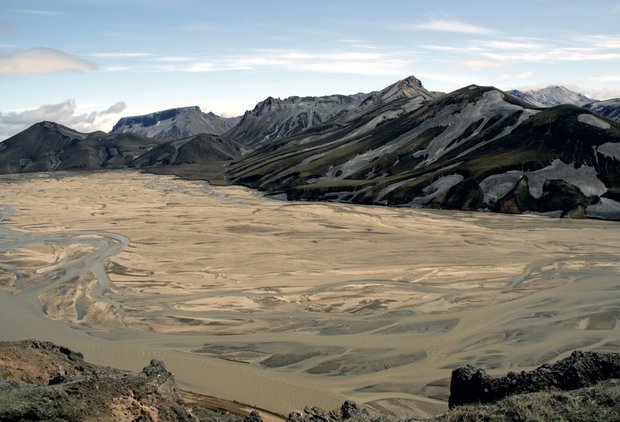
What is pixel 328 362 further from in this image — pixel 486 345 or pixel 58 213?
pixel 58 213

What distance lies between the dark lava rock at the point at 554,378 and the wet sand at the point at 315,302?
21.0 feet

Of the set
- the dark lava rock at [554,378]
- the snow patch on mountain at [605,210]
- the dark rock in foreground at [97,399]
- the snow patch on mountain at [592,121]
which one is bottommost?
the dark rock in foreground at [97,399]

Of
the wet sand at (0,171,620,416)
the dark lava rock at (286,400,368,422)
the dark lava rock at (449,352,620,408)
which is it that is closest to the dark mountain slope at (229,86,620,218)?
the wet sand at (0,171,620,416)

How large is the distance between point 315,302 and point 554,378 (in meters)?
28.6

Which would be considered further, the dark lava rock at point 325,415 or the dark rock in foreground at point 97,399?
the dark lava rock at point 325,415

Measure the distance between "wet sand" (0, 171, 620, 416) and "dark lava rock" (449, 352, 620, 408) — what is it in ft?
21.0

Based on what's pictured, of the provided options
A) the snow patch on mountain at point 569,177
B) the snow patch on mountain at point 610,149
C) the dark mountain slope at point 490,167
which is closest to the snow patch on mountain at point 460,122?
the dark mountain slope at point 490,167

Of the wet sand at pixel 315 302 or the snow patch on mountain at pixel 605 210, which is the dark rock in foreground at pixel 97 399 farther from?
the snow patch on mountain at pixel 605 210

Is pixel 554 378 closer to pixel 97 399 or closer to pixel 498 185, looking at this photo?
pixel 97 399

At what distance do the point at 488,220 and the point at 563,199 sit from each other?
23.6 meters

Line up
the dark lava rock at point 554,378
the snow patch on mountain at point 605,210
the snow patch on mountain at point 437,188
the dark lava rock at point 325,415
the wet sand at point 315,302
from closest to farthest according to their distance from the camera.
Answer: the dark lava rock at point 325,415 → the dark lava rock at point 554,378 → the wet sand at point 315,302 → the snow patch on mountain at point 605,210 → the snow patch on mountain at point 437,188

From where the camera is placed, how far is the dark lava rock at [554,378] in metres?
22.0

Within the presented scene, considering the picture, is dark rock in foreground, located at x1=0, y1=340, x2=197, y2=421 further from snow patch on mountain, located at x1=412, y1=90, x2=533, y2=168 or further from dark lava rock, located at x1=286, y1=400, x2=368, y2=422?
snow patch on mountain, located at x1=412, y1=90, x2=533, y2=168

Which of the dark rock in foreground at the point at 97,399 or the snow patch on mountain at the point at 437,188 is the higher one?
the snow patch on mountain at the point at 437,188
